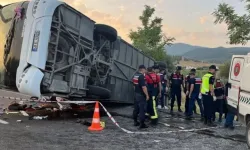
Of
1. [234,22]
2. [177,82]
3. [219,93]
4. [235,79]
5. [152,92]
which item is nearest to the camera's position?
[235,79]

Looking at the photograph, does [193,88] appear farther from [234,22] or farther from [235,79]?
[234,22]

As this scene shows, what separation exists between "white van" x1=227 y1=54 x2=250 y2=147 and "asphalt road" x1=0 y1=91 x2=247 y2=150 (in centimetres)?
61

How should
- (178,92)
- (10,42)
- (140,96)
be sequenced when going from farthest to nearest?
(178,92) < (140,96) < (10,42)

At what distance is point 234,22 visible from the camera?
1569 cm

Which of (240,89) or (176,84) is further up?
(176,84)

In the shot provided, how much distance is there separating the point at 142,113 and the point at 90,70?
1.59 metres

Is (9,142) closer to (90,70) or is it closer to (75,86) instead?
(75,86)

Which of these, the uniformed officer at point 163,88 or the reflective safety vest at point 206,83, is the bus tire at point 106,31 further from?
the uniformed officer at point 163,88

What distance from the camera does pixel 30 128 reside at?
6680 millimetres

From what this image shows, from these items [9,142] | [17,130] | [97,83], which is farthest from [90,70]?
[9,142]

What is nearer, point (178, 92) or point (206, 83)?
point (206, 83)

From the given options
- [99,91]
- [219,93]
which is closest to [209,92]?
[219,93]

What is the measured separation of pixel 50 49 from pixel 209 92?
4.14 m

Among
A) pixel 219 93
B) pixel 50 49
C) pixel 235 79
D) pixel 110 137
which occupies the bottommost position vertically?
pixel 110 137
